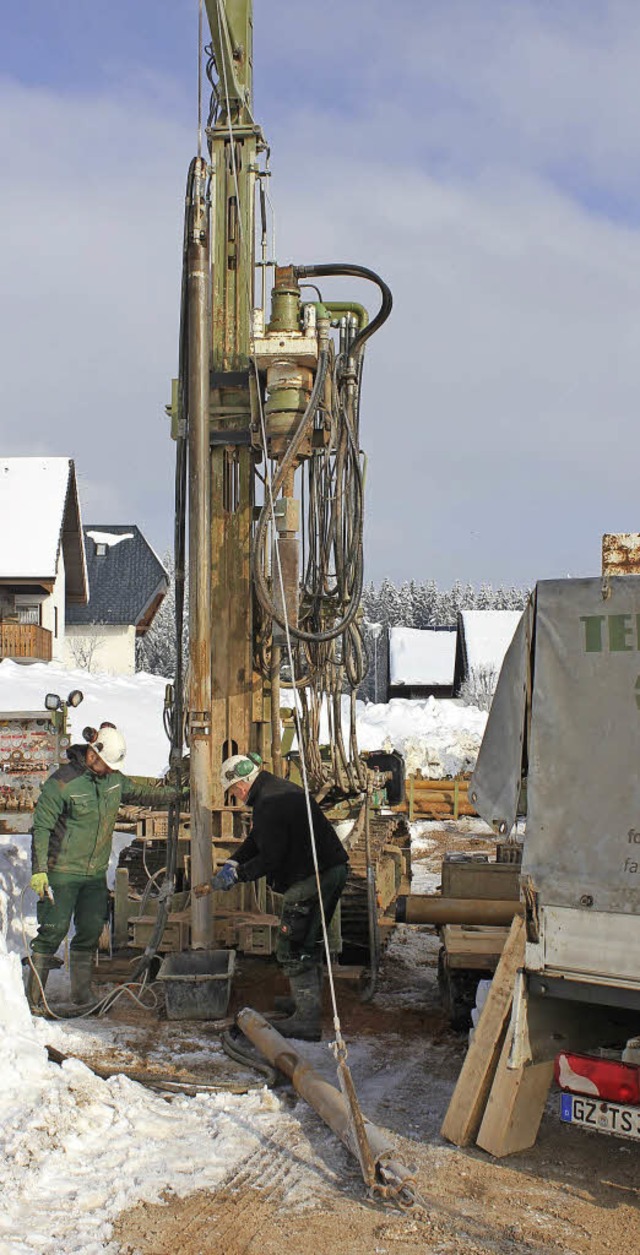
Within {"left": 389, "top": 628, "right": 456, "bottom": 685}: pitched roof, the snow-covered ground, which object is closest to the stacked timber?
the snow-covered ground

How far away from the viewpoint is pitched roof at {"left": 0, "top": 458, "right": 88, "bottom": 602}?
3419 cm

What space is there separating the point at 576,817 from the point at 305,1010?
2820 millimetres

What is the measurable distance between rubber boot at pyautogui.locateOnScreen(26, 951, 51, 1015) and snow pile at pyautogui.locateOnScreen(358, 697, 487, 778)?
1420 cm

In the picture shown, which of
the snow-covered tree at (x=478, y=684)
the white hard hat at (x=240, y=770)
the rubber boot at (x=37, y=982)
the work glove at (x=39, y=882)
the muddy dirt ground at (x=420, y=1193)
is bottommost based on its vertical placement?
the muddy dirt ground at (x=420, y=1193)

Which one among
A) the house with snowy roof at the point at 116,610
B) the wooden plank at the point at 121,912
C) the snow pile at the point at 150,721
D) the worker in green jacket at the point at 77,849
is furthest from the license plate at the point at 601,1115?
the house with snowy roof at the point at 116,610

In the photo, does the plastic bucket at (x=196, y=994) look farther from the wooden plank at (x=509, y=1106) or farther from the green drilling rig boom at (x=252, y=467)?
the wooden plank at (x=509, y=1106)

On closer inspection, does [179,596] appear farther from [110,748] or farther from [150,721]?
[150,721]

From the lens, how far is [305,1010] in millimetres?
7258

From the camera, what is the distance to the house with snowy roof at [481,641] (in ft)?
179

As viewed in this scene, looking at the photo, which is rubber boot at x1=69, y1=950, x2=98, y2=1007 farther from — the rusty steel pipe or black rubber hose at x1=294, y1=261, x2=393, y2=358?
black rubber hose at x1=294, y1=261, x2=393, y2=358

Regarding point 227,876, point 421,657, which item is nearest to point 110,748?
point 227,876

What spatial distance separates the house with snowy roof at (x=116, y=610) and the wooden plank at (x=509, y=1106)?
38.8 m

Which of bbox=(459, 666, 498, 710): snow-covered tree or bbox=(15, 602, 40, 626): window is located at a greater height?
bbox=(15, 602, 40, 626): window

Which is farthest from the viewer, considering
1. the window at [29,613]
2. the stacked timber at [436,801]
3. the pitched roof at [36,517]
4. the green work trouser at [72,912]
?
the window at [29,613]
